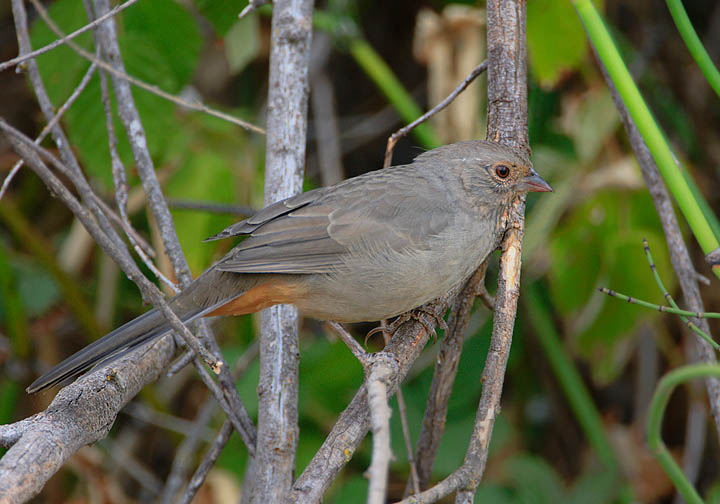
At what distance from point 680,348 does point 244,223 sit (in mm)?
2986

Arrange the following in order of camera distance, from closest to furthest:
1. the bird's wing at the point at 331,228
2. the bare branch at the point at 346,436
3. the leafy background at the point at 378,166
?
the bare branch at the point at 346,436
the bird's wing at the point at 331,228
the leafy background at the point at 378,166

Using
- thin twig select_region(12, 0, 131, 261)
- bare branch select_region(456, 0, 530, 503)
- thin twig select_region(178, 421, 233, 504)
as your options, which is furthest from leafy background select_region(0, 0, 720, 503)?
thin twig select_region(178, 421, 233, 504)

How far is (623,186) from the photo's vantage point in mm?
3908

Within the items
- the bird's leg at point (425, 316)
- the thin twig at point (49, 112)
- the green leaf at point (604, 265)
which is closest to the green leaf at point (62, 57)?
the thin twig at point (49, 112)

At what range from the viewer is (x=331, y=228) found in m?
2.91

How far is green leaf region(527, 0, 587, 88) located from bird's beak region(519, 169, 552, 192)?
39.7 inches

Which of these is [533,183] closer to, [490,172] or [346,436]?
[490,172]

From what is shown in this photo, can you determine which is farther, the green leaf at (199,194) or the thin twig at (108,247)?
the green leaf at (199,194)

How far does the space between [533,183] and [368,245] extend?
2.31 ft

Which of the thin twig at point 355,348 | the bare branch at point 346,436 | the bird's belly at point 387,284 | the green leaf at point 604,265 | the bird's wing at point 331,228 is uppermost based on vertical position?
the bird's wing at point 331,228

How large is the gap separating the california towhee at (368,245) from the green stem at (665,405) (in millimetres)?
1013

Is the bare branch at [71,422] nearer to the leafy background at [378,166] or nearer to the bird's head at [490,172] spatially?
the leafy background at [378,166]

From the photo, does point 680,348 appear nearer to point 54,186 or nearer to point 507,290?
point 507,290

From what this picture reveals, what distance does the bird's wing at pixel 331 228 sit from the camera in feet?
9.34
